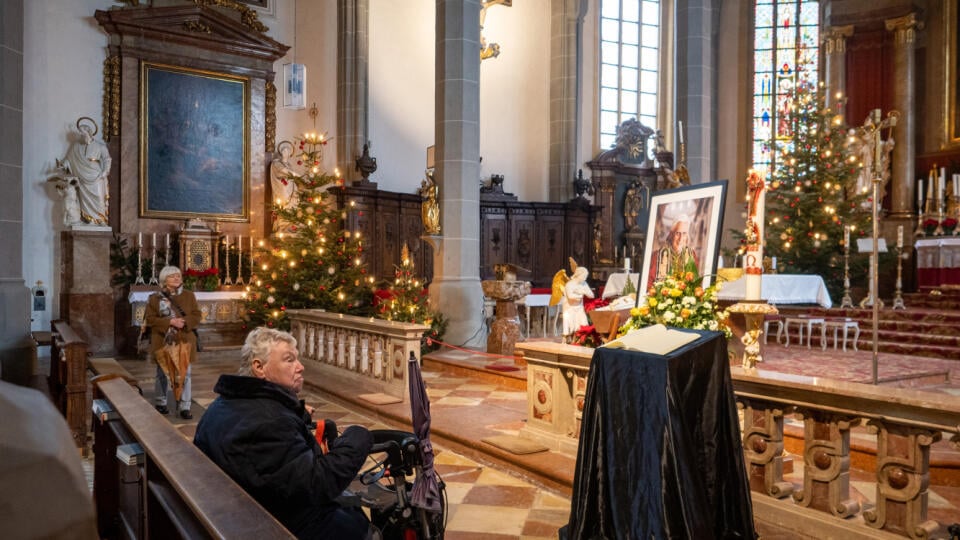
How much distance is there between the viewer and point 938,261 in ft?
40.7

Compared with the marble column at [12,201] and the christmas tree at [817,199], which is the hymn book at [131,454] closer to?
the marble column at [12,201]

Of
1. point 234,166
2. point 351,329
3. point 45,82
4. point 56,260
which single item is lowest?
point 351,329

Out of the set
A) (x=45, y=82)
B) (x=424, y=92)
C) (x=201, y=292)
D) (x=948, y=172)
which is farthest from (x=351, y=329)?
(x=948, y=172)

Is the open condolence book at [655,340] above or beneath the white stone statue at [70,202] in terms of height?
beneath

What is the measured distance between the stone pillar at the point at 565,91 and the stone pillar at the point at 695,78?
6.06 meters

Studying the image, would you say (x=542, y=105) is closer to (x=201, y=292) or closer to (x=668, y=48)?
(x=668, y=48)

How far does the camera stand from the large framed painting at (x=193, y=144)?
41.0 feet

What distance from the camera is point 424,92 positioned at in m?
15.6

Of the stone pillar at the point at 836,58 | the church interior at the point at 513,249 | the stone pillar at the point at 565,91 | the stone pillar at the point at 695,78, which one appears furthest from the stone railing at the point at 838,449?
the stone pillar at the point at 836,58

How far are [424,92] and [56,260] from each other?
7886 mm

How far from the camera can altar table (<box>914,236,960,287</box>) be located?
12195mm

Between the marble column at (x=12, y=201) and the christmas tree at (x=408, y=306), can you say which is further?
the christmas tree at (x=408, y=306)

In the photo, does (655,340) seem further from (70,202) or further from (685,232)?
(70,202)

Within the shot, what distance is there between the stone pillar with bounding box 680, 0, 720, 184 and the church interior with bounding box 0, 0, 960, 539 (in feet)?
0.14
